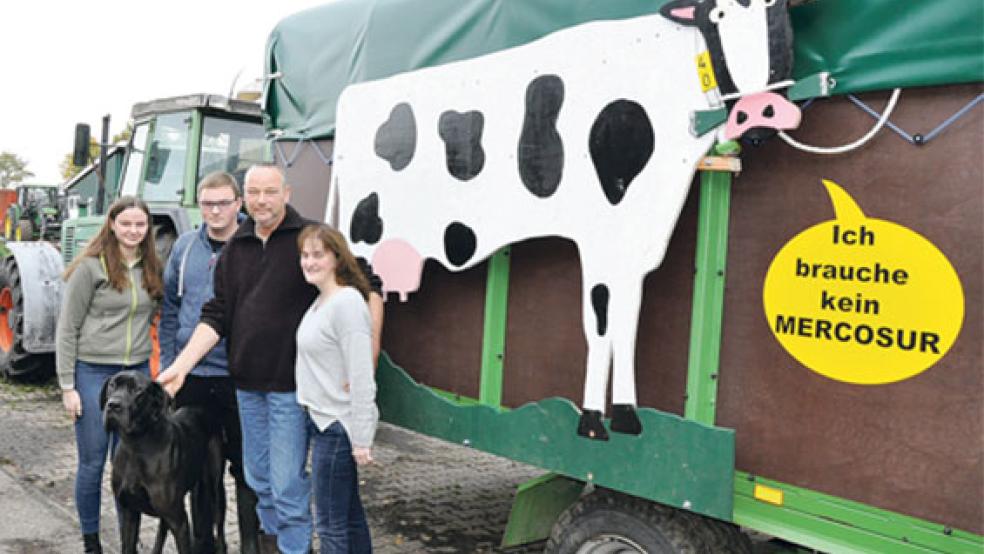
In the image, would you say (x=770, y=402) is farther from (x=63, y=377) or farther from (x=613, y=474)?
(x=63, y=377)

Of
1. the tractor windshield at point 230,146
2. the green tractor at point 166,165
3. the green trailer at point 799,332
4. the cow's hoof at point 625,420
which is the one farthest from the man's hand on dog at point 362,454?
the tractor windshield at point 230,146

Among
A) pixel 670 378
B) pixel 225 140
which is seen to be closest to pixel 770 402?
pixel 670 378

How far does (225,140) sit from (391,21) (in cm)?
347

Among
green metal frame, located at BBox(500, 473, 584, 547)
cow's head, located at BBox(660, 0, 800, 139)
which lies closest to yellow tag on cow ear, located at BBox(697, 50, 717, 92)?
cow's head, located at BBox(660, 0, 800, 139)

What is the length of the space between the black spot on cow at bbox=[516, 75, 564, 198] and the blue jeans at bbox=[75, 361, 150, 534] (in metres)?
2.13

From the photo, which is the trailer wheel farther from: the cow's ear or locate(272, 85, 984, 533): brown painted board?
the cow's ear

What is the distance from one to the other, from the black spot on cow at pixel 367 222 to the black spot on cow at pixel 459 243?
474 millimetres

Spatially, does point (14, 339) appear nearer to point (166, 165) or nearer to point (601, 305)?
point (166, 165)

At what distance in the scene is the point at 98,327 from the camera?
3.80m

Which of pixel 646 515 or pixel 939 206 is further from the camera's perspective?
pixel 646 515

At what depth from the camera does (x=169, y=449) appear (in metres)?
3.52

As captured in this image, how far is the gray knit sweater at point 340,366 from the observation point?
3.10 metres

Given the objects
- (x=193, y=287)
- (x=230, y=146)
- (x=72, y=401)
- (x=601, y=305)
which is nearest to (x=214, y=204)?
(x=193, y=287)

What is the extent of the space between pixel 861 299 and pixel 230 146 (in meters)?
5.79
